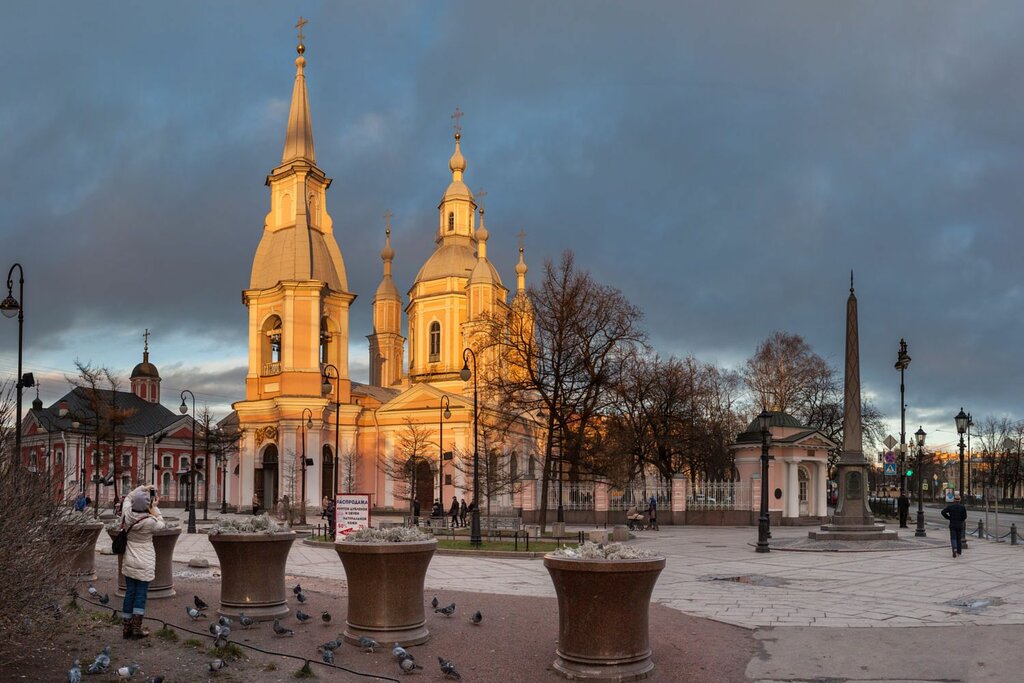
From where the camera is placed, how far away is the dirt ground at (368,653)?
29.3ft

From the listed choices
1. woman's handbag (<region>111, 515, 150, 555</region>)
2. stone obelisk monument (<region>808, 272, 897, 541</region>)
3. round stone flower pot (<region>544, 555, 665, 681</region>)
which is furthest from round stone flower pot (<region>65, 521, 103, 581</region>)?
stone obelisk monument (<region>808, 272, 897, 541</region>)

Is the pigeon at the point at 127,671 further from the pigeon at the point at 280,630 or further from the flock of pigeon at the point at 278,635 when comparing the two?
the pigeon at the point at 280,630

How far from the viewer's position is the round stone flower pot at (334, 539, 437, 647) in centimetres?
1038

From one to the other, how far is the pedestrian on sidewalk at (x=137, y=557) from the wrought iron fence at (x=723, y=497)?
113 ft

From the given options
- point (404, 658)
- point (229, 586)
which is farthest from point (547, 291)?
point (404, 658)

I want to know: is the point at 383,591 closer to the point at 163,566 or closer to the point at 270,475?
the point at 163,566

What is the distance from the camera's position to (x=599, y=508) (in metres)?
42.6

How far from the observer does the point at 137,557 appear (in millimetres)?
10625

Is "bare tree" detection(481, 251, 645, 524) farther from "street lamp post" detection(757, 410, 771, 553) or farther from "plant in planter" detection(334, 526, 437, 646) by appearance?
"plant in planter" detection(334, 526, 437, 646)

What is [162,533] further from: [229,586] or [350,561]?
[350,561]

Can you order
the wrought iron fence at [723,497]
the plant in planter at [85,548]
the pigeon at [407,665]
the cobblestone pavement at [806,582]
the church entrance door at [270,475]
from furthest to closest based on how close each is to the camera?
1. the church entrance door at [270,475]
2. the wrought iron fence at [723,497]
3. the cobblestone pavement at [806,582]
4. the plant in planter at [85,548]
5. the pigeon at [407,665]

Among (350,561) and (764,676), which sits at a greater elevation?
(350,561)

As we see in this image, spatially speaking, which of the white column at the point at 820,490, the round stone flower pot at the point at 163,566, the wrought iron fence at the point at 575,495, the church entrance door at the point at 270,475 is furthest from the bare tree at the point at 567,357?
the church entrance door at the point at 270,475

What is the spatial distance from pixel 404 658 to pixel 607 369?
27.0 metres
